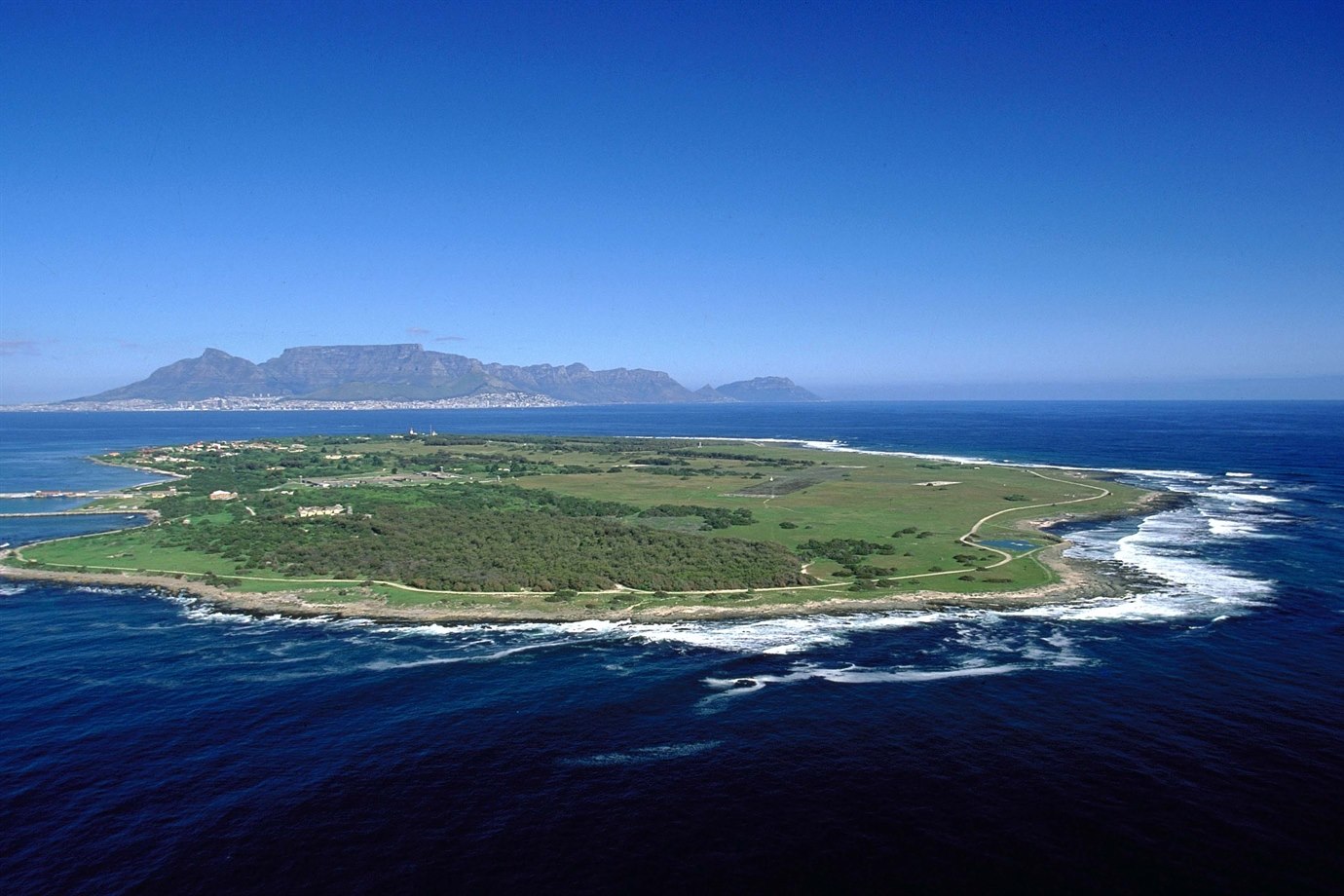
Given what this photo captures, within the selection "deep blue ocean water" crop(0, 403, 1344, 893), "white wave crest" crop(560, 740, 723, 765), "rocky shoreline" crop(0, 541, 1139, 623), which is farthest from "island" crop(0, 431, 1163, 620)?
"white wave crest" crop(560, 740, 723, 765)

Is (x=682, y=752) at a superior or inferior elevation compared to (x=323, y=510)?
inferior

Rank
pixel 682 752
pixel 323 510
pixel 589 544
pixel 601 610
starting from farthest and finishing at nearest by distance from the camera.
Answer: pixel 323 510 < pixel 589 544 < pixel 601 610 < pixel 682 752

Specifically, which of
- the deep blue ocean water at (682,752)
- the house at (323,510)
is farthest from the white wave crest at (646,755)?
the house at (323,510)

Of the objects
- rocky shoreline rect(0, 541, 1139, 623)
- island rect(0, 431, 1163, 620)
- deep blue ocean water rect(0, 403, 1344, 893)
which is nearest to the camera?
deep blue ocean water rect(0, 403, 1344, 893)

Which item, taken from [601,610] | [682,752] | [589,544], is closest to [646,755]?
[682,752]

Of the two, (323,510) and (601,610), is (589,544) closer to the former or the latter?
(601,610)

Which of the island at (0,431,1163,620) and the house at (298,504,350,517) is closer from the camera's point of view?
the island at (0,431,1163,620)

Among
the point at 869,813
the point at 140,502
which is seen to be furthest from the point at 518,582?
the point at 140,502

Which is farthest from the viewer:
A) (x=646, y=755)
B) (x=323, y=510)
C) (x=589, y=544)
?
(x=323, y=510)

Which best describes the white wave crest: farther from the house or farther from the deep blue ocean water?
the house
